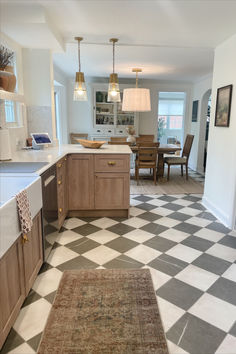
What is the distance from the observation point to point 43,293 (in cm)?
186

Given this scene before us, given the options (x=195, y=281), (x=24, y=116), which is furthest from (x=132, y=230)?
(x=24, y=116)

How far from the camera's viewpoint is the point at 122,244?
261 centimetres

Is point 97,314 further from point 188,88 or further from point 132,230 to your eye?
point 188,88

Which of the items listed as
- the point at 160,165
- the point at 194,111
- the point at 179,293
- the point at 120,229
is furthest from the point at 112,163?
the point at 194,111

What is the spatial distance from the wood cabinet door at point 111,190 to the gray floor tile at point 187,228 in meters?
0.69

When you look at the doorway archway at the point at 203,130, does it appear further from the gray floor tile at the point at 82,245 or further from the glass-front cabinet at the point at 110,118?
the gray floor tile at the point at 82,245

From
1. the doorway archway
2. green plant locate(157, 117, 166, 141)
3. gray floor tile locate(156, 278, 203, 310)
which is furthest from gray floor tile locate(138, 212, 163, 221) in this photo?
green plant locate(157, 117, 166, 141)

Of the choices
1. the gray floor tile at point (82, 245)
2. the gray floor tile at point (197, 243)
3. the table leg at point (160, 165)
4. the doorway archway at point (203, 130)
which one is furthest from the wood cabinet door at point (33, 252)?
the doorway archway at point (203, 130)

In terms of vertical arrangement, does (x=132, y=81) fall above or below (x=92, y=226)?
above

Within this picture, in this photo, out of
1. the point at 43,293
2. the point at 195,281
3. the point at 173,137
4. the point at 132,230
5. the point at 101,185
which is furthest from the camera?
the point at 173,137

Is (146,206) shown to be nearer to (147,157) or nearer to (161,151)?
(147,157)

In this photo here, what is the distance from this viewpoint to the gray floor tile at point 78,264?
2.19 m

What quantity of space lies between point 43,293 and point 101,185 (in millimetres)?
1568

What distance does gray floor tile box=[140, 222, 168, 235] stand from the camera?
9.59 feet
